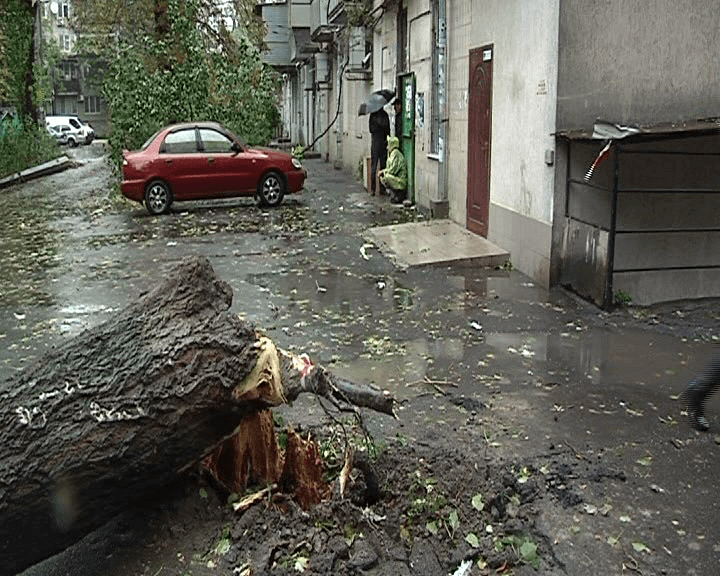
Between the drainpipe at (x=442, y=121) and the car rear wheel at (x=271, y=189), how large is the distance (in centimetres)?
418

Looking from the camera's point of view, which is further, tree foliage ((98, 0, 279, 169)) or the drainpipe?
tree foliage ((98, 0, 279, 169))

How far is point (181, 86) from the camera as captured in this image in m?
19.1

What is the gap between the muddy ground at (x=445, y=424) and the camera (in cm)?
389

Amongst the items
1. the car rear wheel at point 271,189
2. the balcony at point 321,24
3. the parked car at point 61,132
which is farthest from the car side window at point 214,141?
the parked car at point 61,132

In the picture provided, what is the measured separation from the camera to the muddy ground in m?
3.89

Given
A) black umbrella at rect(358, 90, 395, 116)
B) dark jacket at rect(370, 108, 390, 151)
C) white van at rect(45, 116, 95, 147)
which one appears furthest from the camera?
white van at rect(45, 116, 95, 147)

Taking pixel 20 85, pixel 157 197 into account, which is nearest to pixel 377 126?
pixel 157 197

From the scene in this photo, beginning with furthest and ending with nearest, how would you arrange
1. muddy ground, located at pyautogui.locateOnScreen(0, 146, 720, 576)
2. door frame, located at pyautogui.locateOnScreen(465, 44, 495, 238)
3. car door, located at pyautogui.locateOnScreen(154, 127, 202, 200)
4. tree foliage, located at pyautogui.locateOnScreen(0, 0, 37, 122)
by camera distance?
tree foliage, located at pyautogui.locateOnScreen(0, 0, 37, 122)
car door, located at pyautogui.locateOnScreen(154, 127, 202, 200)
door frame, located at pyautogui.locateOnScreen(465, 44, 495, 238)
muddy ground, located at pyautogui.locateOnScreen(0, 146, 720, 576)

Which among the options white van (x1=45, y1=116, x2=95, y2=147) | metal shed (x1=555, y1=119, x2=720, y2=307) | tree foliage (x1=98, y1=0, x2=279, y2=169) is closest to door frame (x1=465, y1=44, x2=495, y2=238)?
metal shed (x1=555, y1=119, x2=720, y2=307)

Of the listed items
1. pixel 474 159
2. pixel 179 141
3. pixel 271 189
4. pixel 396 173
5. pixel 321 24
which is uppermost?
pixel 321 24

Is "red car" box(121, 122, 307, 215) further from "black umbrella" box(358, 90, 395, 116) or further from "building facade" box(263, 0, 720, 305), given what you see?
"building facade" box(263, 0, 720, 305)

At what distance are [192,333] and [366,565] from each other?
4.02ft

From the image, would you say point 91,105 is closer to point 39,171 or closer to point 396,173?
point 39,171

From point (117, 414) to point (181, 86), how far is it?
16458 millimetres
